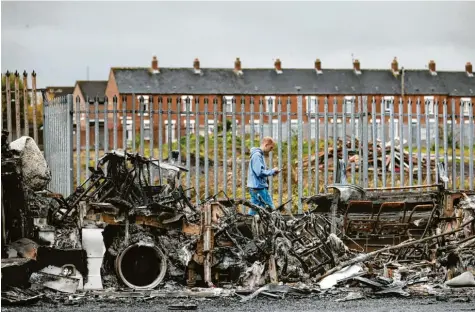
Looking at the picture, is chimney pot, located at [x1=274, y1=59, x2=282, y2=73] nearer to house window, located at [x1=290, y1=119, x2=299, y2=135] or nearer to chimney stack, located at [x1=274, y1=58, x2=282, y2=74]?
chimney stack, located at [x1=274, y1=58, x2=282, y2=74]

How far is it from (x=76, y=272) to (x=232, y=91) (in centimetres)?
3637

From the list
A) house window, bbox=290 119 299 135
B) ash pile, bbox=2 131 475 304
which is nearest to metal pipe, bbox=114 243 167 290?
ash pile, bbox=2 131 475 304

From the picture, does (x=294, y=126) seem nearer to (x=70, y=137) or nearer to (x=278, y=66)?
(x=70, y=137)

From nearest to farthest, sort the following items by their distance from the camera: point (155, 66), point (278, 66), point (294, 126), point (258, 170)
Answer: point (258, 170) → point (294, 126) → point (155, 66) → point (278, 66)

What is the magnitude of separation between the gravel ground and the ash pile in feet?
0.91

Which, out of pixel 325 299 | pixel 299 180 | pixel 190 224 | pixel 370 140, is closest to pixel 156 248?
pixel 190 224

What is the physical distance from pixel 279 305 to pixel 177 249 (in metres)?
2.04

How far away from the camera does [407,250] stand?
397 inches

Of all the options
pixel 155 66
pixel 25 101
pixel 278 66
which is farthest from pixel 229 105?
pixel 278 66

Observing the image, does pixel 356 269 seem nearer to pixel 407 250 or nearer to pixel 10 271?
pixel 407 250

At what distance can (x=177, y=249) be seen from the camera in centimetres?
948

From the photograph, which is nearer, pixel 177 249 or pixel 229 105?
pixel 177 249

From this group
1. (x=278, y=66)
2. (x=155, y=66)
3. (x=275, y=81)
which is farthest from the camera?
(x=278, y=66)

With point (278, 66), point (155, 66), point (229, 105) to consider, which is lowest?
point (229, 105)
